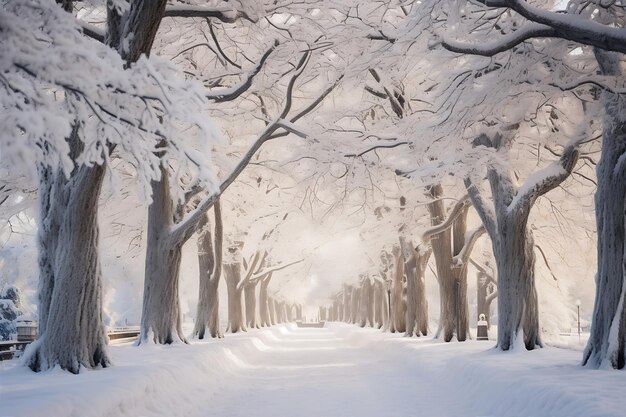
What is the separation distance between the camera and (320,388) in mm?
11531

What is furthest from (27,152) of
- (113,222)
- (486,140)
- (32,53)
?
(113,222)

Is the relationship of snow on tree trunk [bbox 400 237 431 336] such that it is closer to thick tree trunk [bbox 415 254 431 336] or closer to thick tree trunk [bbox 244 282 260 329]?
thick tree trunk [bbox 415 254 431 336]

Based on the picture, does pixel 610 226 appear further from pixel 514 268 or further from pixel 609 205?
pixel 514 268

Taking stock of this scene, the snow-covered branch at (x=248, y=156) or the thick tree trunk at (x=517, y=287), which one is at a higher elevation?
the snow-covered branch at (x=248, y=156)

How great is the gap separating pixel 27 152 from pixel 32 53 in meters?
0.82

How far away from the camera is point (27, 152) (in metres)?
4.35

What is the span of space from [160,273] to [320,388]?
667cm

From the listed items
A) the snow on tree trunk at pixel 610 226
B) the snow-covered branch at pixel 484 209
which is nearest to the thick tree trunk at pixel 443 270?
the snow-covered branch at pixel 484 209

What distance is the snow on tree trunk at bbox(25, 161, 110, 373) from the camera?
939 centimetres

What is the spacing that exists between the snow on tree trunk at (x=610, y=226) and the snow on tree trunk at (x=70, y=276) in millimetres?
8316

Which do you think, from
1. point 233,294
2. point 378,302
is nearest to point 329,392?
point 233,294

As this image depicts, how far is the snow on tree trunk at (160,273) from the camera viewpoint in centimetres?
1628

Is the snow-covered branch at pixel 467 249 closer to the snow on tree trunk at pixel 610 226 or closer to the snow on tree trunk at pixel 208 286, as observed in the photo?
the snow on tree trunk at pixel 208 286

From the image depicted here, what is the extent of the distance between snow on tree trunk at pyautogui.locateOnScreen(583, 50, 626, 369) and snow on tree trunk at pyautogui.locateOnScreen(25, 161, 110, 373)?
8316 millimetres
